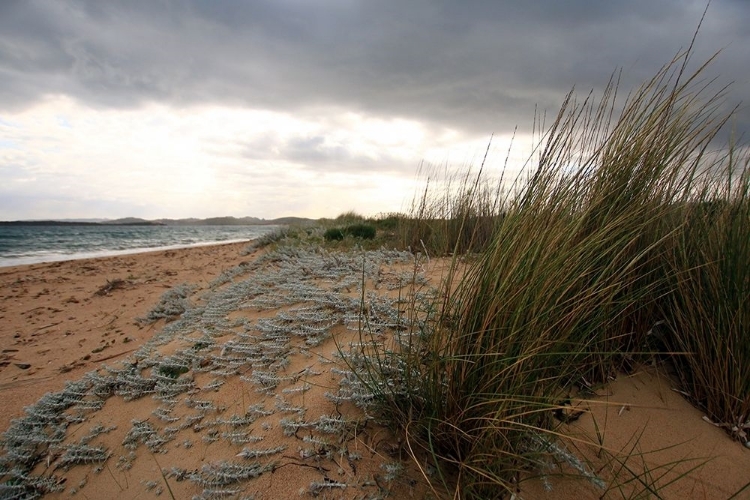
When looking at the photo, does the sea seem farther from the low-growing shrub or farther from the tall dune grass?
the tall dune grass

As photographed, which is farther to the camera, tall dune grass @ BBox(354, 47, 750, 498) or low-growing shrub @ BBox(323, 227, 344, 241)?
low-growing shrub @ BBox(323, 227, 344, 241)

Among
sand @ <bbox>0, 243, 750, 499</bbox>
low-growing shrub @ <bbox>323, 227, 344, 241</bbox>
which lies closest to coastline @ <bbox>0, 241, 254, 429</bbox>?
sand @ <bbox>0, 243, 750, 499</bbox>

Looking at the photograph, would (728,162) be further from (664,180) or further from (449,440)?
(449,440)

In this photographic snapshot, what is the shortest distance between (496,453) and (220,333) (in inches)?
100

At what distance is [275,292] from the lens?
391cm

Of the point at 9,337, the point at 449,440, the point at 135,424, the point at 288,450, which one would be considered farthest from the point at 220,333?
the point at 9,337

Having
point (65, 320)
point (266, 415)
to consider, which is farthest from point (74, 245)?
point (266, 415)

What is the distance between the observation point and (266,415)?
2.18 metres

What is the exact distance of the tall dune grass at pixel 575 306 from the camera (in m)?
1.62

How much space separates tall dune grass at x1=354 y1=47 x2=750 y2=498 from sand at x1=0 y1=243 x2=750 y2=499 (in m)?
0.19

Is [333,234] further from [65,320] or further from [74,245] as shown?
[74,245]

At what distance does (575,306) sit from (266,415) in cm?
175

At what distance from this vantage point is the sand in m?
1.76

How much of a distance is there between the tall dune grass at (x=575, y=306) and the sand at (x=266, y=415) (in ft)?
0.62
